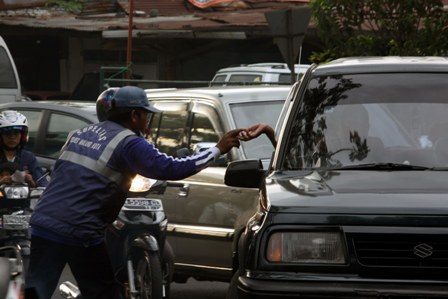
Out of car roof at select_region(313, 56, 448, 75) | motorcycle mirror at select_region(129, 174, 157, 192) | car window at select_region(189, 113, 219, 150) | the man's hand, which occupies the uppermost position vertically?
car roof at select_region(313, 56, 448, 75)

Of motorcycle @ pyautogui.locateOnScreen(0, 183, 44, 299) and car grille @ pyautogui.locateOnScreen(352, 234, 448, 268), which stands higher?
car grille @ pyautogui.locateOnScreen(352, 234, 448, 268)

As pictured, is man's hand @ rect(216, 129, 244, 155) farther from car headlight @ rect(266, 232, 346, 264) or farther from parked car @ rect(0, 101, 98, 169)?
parked car @ rect(0, 101, 98, 169)

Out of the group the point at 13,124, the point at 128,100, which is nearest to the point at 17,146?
the point at 13,124

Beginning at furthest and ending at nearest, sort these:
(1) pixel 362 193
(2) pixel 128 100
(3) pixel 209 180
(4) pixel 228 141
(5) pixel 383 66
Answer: (3) pixel 209 180 < (5) pixel 383 66 < (2) pixel 128 100 < (4) pixel 228 141 < (1) pixel 362 193

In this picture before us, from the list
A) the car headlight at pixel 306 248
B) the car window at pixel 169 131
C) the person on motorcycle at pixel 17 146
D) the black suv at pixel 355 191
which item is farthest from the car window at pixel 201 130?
the car headlight at pixel 306 248

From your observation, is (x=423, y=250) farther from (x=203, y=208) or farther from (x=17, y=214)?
(x=203, y=208)

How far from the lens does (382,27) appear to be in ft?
43.5

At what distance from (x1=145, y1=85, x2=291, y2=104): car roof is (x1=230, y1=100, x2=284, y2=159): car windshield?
0.05 metres

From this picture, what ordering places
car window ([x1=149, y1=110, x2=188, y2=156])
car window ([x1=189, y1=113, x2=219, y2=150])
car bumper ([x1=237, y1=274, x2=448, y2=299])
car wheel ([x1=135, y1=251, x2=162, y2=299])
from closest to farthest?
car bumper ([x1=237, y1=274, x2=448, y2=299]), car wheel ([x1=135, y1=251, x2=162, y2=299]), car window ([x1=189, y1=113, x2=219, y2=150]), car window ([x1=149, y1=110, x2=188, y2=156])

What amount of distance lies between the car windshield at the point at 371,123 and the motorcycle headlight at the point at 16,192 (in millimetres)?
2932

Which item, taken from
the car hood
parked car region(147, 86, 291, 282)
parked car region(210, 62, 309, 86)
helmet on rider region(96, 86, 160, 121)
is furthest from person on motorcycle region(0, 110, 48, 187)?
parked car region(210, 62, 309, 86)

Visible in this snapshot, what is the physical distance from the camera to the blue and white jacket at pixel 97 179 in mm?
6656

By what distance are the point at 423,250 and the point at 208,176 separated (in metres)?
4.68

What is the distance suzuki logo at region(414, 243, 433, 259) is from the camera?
553 centimetres
